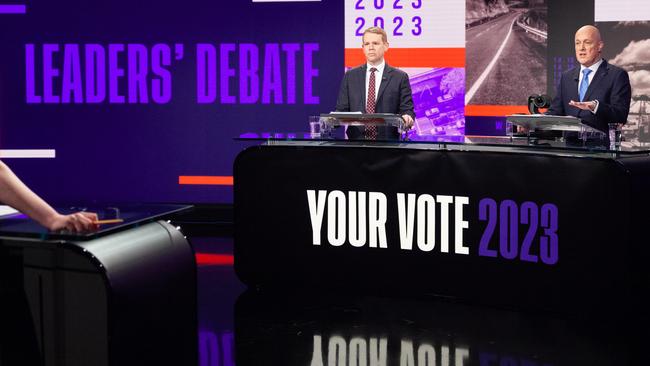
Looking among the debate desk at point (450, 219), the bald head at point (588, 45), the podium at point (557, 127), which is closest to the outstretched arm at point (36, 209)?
the debate desk at point (450, 219)

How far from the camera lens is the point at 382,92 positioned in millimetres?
5633

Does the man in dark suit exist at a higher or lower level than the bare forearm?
higher

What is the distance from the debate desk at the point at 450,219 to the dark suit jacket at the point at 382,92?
3.09ft

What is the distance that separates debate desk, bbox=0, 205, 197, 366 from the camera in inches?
92.4

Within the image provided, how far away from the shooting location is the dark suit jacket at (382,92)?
5.61 metres

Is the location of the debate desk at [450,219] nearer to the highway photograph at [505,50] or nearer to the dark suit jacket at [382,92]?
the dark suit jacket at [382,92]

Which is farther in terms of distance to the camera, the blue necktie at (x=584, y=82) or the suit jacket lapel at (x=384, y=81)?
the suit jacket lapel at (x=384, y=81)

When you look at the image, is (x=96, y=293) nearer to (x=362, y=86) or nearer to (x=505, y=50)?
(x=362, y=86)

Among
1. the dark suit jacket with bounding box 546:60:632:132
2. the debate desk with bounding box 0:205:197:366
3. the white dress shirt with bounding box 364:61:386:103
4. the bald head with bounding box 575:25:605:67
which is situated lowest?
the debate desk with bounding box 0:205:197:366

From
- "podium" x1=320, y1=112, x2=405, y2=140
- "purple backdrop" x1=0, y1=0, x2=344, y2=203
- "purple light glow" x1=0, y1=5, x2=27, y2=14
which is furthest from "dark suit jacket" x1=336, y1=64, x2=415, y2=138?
"purple light glow" x1=0, y1=5, x2=27, y2=14

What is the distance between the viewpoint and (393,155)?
14.6ft

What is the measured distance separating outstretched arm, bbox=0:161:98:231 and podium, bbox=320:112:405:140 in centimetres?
238

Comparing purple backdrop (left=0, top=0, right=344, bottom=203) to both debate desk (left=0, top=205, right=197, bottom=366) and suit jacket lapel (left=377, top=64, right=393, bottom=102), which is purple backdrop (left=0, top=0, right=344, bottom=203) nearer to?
suit jacket lapel (left=377, top=64, right=393, bottom=102)

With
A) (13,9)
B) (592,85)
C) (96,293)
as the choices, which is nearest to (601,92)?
(592,85)
